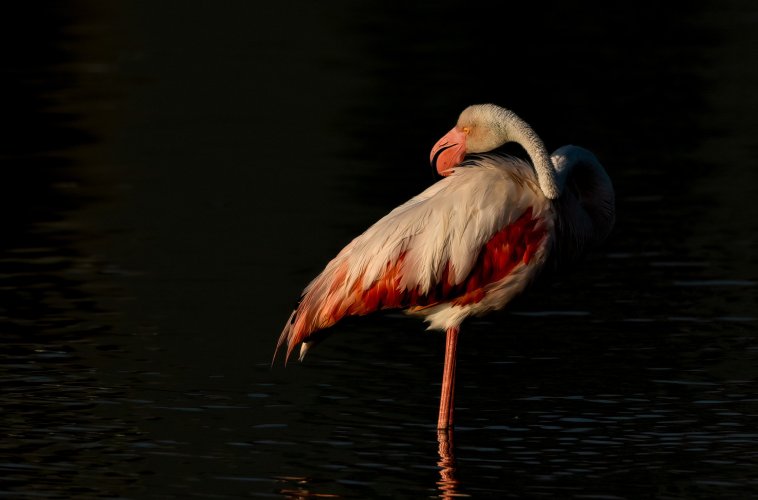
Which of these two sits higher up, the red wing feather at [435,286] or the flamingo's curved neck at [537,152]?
the flamingo's curved neck at [537,152]

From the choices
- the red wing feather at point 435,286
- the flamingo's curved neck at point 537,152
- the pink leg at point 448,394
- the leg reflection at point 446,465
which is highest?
the flamingo's curved neck at point 537,152

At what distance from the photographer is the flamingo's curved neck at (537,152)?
955 cm

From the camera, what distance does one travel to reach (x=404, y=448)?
29.9 ft

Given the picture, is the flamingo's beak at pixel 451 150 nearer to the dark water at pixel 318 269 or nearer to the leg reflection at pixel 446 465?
the dark water at pixel 318 269

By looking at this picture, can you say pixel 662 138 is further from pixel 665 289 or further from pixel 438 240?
pixel 438 240

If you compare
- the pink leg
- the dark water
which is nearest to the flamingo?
the pink leg

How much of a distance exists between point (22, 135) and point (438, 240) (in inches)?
490

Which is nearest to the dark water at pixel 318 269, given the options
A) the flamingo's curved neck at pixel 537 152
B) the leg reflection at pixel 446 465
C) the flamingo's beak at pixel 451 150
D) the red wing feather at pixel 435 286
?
the leg reflection at pixel 446 465

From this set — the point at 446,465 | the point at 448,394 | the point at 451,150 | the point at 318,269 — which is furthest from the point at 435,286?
the point at 318,269

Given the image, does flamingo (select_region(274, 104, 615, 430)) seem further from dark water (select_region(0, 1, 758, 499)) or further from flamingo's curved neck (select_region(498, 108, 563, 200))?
dark water (select_region(0, 1, 758, 499))

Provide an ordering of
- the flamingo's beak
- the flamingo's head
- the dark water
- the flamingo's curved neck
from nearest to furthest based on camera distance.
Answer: the dark water < the flamingo's curved neck < the flamingo's head < the flamingo's beak

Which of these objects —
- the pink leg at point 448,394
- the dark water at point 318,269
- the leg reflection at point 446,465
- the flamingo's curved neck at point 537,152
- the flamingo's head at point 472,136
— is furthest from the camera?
the flamingo's head at point 472,136

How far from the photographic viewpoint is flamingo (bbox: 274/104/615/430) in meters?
9.58

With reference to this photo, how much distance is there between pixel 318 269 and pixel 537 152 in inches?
167
